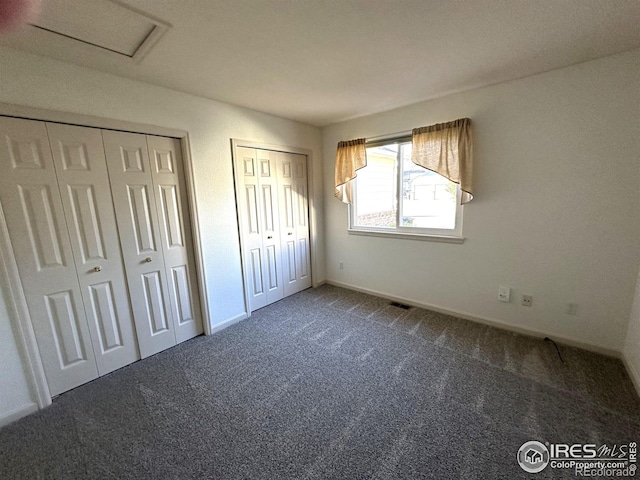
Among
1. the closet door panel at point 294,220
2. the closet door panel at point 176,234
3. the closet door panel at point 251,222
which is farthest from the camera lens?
the closet door panel at point 294,220

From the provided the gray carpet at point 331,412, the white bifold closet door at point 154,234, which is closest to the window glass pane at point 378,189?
the gray carpet at point 331,412

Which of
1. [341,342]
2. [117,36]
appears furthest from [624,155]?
[117,36]

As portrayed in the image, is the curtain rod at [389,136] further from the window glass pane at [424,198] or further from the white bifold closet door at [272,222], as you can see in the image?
the white bifold closet door at [272,222]

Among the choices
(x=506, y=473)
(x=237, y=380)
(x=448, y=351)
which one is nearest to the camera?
(x=506, y=473)

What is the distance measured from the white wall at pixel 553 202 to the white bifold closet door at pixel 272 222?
1.47 metres

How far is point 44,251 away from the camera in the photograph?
171 cm

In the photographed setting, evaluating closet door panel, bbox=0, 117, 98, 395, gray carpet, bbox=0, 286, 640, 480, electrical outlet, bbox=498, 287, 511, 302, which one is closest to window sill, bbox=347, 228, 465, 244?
electrical outlet, bbox=498, 287, 511, 302

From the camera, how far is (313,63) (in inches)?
71.4

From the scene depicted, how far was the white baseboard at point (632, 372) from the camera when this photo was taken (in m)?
1.71

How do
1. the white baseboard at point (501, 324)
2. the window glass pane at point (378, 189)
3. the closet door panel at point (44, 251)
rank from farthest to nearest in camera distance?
the window glass pane at point (378, 189) < the white baseboard at point (501, 324) < the closet door panel at point (44, 251)

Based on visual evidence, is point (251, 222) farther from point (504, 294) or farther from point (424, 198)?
point (504, 294)

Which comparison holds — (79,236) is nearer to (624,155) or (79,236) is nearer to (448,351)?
(448,351)

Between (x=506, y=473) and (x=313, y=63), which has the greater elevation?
(x=313, y=63)

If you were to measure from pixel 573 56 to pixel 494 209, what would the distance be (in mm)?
1196
